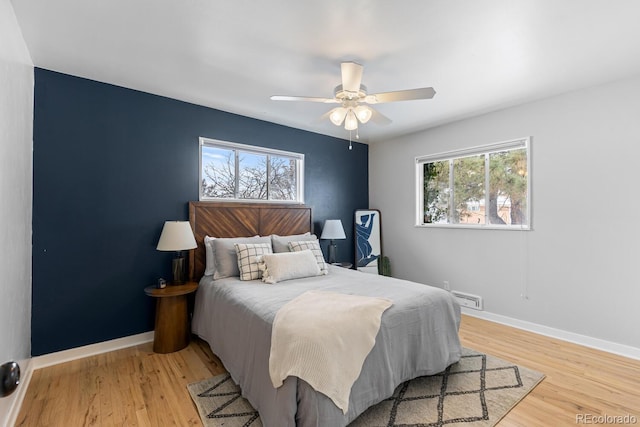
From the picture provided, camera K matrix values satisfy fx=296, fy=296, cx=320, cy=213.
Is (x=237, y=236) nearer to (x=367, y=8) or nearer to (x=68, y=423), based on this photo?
(x=68, y=423)

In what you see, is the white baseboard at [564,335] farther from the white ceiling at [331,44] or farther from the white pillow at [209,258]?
the white pillow at [209,258]

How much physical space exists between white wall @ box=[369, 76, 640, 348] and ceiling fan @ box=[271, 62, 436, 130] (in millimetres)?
1841

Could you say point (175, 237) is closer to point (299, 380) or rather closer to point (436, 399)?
point (299, 380)

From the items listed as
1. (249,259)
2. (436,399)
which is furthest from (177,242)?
(436,399)

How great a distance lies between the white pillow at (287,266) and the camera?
2.82 m

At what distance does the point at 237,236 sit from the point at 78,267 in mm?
1488

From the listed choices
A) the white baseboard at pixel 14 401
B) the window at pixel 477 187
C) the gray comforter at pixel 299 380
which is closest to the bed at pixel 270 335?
the gray comforter at pixel 299 380

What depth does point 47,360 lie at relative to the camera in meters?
2.51

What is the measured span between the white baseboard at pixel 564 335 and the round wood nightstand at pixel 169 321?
3.37 meters

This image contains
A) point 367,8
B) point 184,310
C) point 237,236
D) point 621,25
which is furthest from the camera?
point 237,236

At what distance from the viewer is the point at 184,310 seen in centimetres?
285

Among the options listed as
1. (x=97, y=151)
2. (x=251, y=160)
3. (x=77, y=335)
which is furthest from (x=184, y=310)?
(x=251, y=160)

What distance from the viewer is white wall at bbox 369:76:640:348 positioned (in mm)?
2678

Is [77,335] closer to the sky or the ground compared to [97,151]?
closer to the ground
